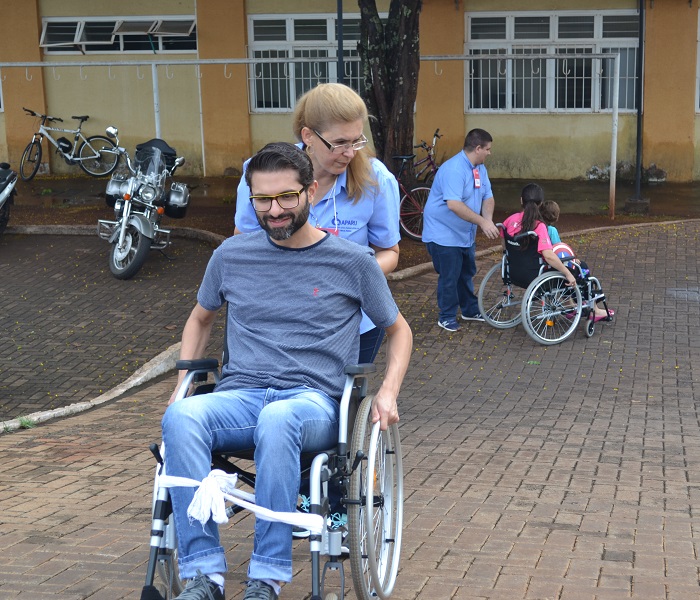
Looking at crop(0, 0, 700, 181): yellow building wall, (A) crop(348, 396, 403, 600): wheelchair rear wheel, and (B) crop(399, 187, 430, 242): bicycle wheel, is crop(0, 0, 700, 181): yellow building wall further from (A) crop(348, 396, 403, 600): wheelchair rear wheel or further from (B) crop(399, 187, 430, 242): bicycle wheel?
(A) crop(348, 396, 403, 600): wheelchair rear wheel

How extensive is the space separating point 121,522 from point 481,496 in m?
1.79

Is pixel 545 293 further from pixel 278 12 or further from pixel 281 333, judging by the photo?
pixel 278 12

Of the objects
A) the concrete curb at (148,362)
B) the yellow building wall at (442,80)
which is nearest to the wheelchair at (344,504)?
the concrete curb at (148,362)

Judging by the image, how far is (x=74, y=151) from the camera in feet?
67.3

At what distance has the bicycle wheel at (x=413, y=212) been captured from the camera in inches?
559

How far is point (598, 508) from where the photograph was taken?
5379 millimetres

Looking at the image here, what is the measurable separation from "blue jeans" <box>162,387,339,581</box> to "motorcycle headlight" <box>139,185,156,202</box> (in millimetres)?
8779

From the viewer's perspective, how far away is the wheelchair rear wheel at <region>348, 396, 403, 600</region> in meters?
3.78

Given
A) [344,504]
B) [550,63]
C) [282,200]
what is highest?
[550,63]

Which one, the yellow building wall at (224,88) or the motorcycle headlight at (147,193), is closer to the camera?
the motorcycle headlight at (147,193)

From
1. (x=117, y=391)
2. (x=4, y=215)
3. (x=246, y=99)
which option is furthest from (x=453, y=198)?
(x=246, y=99)

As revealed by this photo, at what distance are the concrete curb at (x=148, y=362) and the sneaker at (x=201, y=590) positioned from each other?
400cm

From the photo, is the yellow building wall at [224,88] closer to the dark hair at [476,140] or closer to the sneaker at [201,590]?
the dark hair at [476,140]

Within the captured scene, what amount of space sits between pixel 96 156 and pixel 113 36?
2612mm
